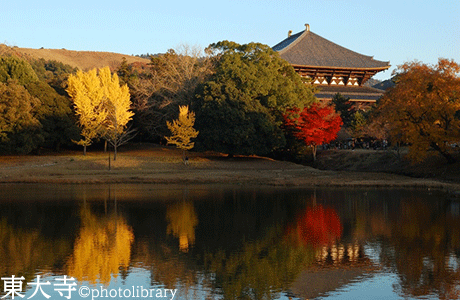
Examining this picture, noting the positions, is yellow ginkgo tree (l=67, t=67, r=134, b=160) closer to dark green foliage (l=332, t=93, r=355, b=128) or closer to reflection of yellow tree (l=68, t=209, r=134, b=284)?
dark green foliage (l=332, t=93, r=355, b=128)

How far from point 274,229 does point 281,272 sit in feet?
21.3

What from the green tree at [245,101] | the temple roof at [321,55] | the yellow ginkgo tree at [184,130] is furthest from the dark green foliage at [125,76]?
the temple roof at [321,55]

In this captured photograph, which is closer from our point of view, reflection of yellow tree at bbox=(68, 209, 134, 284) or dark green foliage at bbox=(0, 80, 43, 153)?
reflection of yellow tree at bbox=(68, 209, 134, 284)

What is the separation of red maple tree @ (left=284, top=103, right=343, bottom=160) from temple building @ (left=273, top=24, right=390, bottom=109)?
24.3 m

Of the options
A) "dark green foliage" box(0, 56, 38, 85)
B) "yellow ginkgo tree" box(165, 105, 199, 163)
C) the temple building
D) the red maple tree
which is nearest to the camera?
"yellow ginkgo tree" box(165, 105, 199, 163)

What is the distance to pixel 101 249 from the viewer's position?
55.4 feet

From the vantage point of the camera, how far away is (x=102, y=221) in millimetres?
22219

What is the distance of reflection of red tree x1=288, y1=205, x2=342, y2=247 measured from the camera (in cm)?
1878

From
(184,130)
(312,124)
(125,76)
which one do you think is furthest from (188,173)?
(125,76)

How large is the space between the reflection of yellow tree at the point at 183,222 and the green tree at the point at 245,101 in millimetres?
24694

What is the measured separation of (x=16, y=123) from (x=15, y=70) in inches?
467

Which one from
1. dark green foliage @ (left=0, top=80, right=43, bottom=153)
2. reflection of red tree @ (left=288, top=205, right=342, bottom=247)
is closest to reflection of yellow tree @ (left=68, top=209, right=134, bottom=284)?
reflection of red tree @ (left=288, top=205, right=342, bottom=247)

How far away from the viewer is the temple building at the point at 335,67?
81875 millimetres

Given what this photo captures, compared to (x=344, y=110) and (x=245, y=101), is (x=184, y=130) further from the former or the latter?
(x=344, y=110)
